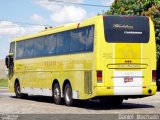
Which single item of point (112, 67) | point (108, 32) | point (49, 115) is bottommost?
point (49, 115)

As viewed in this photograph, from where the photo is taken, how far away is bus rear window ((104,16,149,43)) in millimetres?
20062

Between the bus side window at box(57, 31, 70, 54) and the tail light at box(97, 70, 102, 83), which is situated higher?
the bus side window at box(57, 31, 70, 54)

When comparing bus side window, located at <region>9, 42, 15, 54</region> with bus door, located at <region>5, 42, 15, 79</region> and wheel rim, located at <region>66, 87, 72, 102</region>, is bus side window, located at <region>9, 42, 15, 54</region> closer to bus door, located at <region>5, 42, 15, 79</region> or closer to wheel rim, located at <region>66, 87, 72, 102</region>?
bus door, located at <region>5, 42, 15, 79</region>

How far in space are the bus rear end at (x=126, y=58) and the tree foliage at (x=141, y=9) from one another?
16.3 metres

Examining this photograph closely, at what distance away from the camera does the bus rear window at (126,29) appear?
20062 millimetres

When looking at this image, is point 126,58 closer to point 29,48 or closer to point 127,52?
point 127,52

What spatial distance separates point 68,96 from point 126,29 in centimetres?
389

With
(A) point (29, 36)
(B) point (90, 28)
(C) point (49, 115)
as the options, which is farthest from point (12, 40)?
(C) point (49, 115)

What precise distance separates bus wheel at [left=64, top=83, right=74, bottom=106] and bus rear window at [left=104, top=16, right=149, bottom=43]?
327 centimetres

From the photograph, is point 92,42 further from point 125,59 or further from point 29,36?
point 29,36

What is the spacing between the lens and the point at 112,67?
65.2 feet

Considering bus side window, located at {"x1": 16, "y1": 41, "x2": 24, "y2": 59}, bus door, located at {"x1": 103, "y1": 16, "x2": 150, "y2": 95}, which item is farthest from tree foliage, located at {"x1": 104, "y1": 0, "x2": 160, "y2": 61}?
bus door, located at {"x1": 103, "y1": 16, "x2": 150, "y2": 95}

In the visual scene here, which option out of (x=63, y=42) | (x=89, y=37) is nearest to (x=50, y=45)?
(x=63, y=42)

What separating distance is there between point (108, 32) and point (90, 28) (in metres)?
0.78
